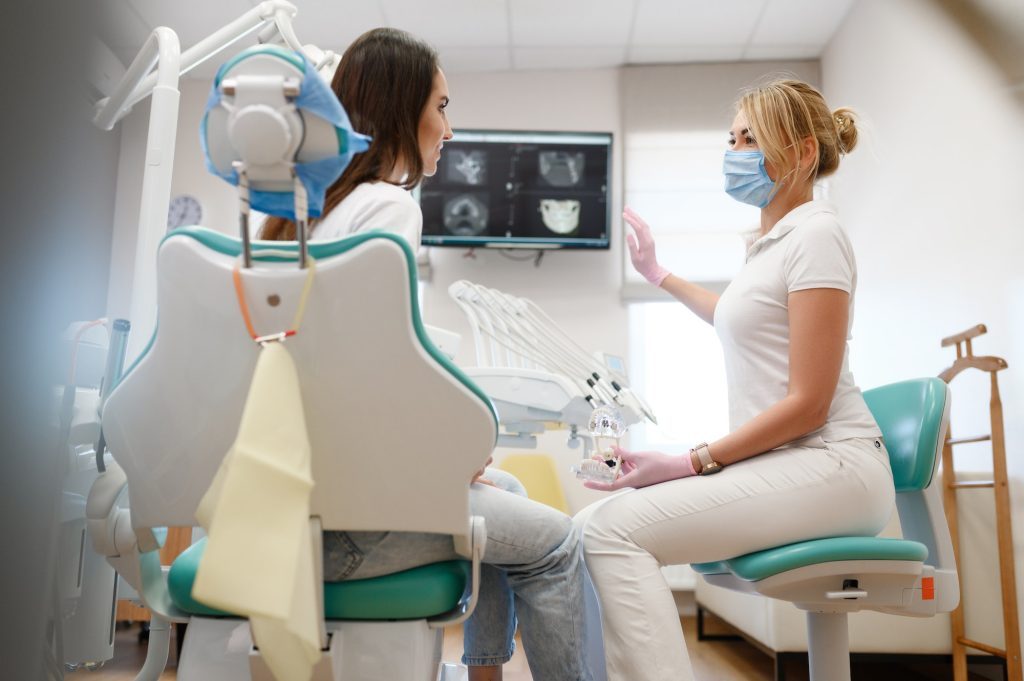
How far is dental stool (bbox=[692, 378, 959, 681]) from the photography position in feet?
4.00

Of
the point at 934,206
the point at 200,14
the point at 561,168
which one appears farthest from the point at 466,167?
the point at 934,206

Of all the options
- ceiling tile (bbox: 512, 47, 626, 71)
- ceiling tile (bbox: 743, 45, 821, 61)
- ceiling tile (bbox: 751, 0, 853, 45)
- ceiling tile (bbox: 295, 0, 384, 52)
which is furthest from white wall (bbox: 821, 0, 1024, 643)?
ceiling tile (bbox: 295, 0, 384, 52)

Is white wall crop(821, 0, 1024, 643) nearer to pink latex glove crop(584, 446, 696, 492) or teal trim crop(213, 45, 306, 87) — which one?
pink latex glove crop(584, 446, 696, 492)

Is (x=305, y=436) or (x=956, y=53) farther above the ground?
(x=956, y=53)

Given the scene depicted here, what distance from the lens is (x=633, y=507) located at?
1.26 metres

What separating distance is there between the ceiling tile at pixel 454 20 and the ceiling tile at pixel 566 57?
17cm

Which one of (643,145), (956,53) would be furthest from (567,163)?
(956,53)

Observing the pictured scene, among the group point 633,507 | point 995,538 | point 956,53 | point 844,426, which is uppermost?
point 956,53

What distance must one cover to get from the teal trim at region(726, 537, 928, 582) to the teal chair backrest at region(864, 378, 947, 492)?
18 centimetres

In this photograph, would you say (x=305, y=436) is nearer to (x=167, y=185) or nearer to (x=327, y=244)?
(x=327, y=244)

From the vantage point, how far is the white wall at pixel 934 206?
8.01ft

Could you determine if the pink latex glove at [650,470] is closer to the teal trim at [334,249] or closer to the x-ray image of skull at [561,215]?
the teal trim at [334,249]

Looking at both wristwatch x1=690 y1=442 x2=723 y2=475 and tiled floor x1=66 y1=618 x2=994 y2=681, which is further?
tiled floor x1=66 y1=618 x2=994 y2=681

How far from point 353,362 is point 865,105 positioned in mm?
3514
